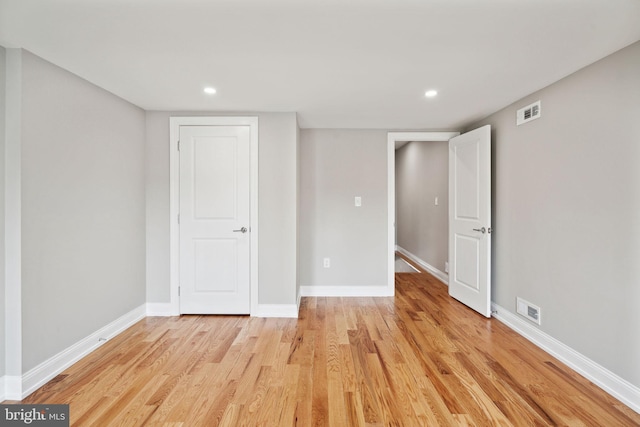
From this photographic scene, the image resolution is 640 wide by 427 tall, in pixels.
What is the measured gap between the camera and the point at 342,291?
156 inches

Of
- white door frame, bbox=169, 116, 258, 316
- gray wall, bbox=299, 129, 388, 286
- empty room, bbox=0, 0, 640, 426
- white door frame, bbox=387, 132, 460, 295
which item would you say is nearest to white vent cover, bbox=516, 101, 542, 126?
empty room, bbox=0, 0, 640, 426

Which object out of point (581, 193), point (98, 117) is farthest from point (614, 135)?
point (98, 117)

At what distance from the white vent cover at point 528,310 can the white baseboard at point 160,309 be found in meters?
3.40

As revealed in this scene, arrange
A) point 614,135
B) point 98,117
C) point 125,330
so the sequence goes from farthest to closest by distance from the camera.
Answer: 1. point 125,330
2. point 98,117
3. point 614,135

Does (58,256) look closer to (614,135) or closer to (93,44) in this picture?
(93,44)

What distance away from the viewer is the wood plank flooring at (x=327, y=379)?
1.72 meters

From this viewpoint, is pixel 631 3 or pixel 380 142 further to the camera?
→ pixel 380 142

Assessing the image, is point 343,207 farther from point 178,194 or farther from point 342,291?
point 178,194

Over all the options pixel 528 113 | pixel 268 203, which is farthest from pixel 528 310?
pixel 268 203

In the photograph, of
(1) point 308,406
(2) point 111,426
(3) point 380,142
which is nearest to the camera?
(2) point 111,426

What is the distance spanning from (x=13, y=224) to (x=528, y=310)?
12.9 ft

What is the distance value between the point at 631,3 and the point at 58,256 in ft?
12.1

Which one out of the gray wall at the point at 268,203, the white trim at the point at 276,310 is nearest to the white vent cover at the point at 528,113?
the gray wall at the point at 268,203

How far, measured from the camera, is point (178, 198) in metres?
3.25
